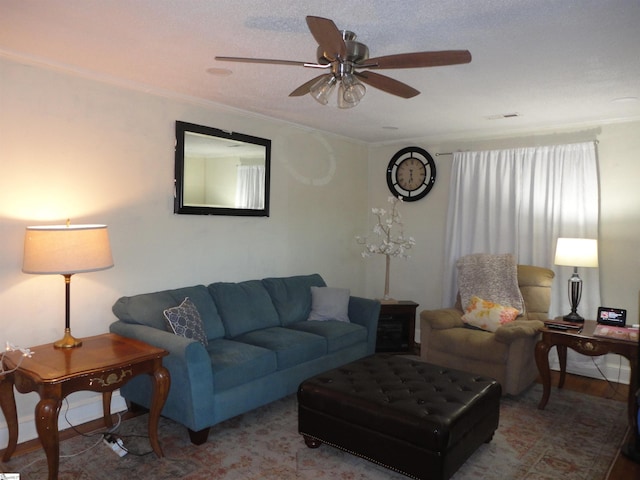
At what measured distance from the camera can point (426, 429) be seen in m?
2.31

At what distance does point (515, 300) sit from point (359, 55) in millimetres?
2949

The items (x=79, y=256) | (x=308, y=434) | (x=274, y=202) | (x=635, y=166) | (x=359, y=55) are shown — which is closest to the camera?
(x=359, y=55)

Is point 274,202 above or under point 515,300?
above

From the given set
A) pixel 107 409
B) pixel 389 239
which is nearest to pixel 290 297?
pixel 389 239

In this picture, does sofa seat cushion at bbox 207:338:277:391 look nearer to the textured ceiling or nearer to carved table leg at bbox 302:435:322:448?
carved table leg at bbox 302:435:322:448

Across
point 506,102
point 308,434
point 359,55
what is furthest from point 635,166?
point 308,434

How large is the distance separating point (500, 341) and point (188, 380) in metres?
2.43

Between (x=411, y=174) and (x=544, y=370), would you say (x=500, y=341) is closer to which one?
(x=544, y=370)

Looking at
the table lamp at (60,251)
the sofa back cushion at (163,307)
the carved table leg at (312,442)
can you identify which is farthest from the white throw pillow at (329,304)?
the table lamp at (60,251)

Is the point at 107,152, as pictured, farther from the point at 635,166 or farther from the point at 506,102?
the point at 635,166

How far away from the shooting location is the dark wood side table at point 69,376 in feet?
7.39

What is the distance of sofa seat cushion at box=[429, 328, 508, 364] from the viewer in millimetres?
3701

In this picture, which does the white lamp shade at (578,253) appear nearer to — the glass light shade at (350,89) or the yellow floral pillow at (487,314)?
the yellow floral pillow at (487,314)

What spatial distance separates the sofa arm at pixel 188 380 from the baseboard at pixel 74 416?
0.67 meters
